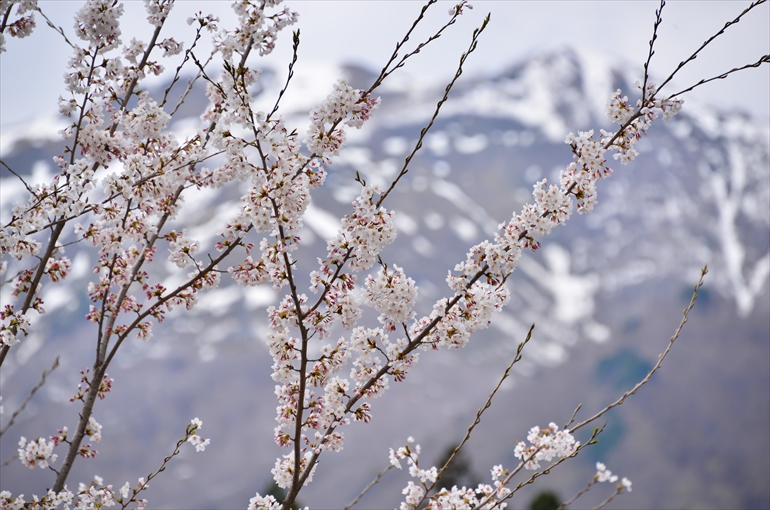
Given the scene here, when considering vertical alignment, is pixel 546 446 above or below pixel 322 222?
below

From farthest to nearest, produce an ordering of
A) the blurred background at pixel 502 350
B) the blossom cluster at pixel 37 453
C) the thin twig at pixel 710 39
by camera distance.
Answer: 1. the blurred background at pixel 502 350
2. the blossom cluster at pixel 37 453
3. the thin twig at pixel 710 39

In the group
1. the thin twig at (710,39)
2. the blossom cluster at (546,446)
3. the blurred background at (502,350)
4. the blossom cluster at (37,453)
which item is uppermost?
the blurred background at (502,350)

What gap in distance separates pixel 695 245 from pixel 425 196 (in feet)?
195

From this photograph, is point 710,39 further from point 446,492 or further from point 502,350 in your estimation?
point 502,350

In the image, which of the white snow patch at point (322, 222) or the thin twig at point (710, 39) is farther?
the white snow patch at point (322, 222)

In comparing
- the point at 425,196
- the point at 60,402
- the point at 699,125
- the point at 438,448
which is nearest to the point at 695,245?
the point at 699,125

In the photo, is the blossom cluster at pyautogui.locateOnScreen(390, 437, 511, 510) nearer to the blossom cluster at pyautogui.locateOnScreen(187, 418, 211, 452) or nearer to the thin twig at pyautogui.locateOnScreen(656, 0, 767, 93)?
the blossom cluster at pyautogui.locateOnScreen(187, 418, 211, 452)

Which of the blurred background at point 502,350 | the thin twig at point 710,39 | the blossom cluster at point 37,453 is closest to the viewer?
the thin twig at point 710,39

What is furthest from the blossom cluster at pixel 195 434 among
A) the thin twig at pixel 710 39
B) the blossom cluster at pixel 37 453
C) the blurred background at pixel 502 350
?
the blurred background at pixel 502 350

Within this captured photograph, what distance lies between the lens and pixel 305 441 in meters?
2.29

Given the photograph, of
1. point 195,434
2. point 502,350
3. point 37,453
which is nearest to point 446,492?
point 195,434

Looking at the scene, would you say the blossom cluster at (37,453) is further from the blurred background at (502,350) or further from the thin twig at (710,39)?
the blurred background at (502,350)

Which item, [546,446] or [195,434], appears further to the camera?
[195,434]

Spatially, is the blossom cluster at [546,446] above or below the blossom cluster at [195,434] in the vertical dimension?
below
